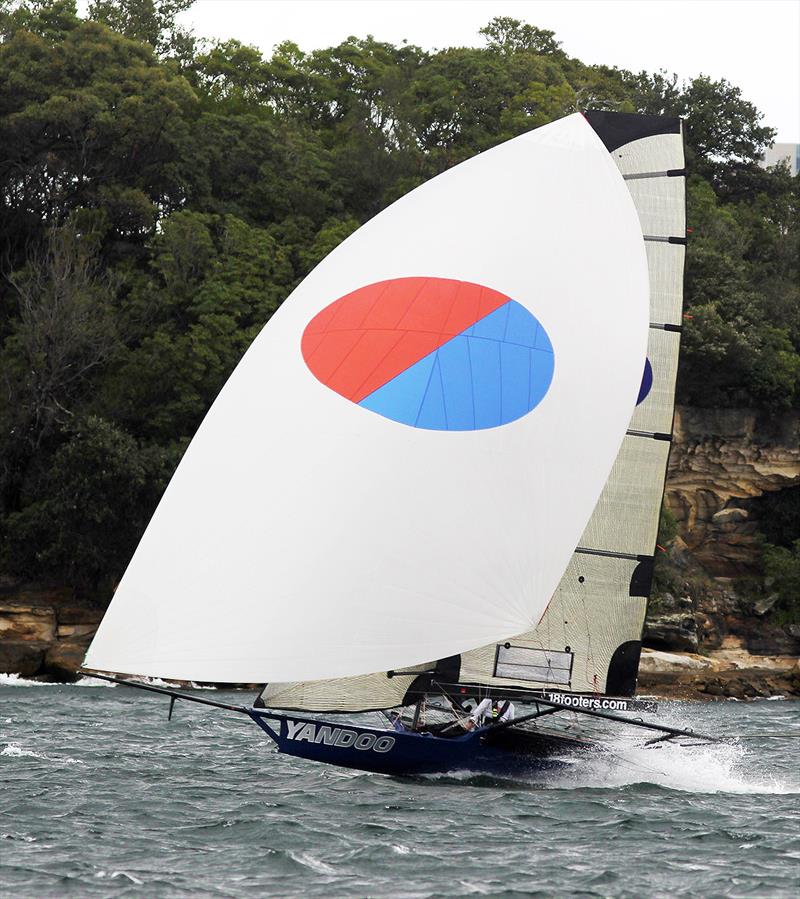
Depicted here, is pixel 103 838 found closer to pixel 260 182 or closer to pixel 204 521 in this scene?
pixel 204 521

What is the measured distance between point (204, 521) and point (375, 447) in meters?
1.75

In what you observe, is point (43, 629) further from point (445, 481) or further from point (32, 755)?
point (445, 481)

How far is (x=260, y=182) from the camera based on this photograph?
131 ft

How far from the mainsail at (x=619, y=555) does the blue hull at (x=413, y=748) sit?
52 cm

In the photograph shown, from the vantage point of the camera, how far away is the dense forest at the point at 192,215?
109 feet

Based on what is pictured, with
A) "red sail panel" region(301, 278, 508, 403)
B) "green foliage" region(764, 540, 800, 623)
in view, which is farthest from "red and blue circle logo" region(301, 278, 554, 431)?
"green foliage" region(764, 540, 800, 623)

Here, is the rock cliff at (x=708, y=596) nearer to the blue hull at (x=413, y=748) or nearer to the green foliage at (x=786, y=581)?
the green foliage at (x=786, y=581)

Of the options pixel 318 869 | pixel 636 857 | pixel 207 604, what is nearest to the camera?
pixel 318 869

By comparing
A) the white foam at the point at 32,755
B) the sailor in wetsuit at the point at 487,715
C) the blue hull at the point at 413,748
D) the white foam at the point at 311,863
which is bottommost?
the white foam at the point at 32,755

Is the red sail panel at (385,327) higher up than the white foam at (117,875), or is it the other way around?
the red sail panel at (385,327)

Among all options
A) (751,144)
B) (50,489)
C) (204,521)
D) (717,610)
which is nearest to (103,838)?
(204,521)

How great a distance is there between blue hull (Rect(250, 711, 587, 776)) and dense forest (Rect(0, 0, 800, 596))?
1724cm

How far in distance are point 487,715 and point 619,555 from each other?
2290 millimetres

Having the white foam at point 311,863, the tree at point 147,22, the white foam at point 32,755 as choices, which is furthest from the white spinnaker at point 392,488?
the tree at point 147,22
